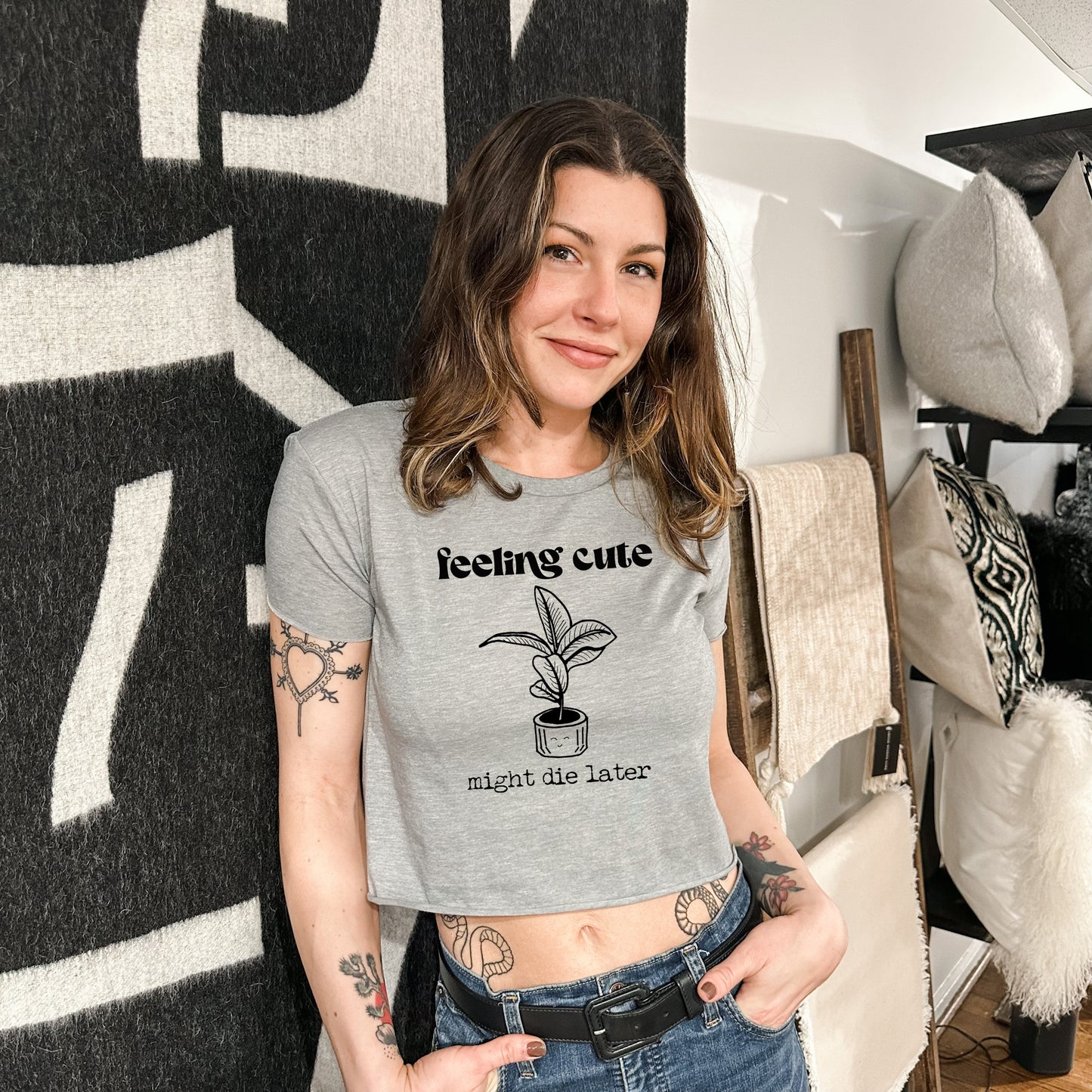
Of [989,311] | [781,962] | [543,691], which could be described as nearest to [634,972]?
[781,962]

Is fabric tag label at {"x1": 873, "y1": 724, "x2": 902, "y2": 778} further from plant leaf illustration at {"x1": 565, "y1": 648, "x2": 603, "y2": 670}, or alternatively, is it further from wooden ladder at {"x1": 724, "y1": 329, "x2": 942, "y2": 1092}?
plant leaf illustration at {"x1": 565, "y1": 648, "x2": 603, "y2": 670}

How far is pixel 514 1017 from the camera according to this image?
86 cm

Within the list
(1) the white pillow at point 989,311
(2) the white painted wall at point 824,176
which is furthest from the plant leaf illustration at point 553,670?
(1) the white pillow at point 989,311

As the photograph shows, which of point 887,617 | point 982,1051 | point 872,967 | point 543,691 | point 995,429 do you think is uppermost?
point 995,429

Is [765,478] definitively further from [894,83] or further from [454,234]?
[894,83]

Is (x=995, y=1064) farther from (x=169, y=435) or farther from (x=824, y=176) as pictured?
(x=169, y=435)

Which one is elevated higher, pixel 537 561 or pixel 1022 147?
pixel 1022 147

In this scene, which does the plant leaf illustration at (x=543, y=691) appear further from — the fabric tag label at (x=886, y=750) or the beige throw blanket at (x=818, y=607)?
the fabric tag label at (x=886, y=750)

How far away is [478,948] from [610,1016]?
0.13 metres

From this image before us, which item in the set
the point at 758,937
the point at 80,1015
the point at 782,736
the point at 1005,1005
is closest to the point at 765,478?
the point at 782,736

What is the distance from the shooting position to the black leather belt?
85 cm

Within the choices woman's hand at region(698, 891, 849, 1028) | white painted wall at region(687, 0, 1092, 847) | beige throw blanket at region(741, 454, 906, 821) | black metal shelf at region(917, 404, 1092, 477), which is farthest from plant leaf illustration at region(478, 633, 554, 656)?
black metal shelf at region(917, 404, 1092, 477)

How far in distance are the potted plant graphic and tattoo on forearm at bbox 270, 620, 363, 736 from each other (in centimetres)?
13

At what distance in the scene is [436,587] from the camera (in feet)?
2.81
